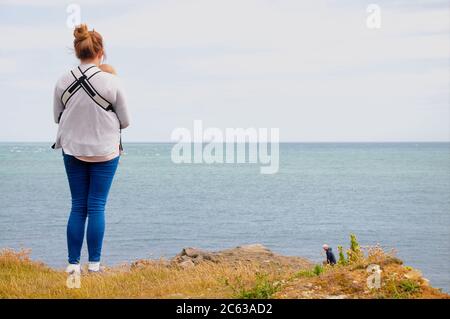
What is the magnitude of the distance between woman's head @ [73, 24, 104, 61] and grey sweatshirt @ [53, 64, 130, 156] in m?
0.13

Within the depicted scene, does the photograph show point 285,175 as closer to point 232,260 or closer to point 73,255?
point 232,260

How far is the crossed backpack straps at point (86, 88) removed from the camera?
768cm

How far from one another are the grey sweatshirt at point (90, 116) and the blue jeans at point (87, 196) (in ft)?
0.67

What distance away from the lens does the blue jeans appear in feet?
25.9

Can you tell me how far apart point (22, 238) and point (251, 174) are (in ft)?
368

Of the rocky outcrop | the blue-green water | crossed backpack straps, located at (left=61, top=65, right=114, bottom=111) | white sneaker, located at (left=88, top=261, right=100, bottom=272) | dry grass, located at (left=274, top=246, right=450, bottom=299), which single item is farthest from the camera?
the blue-green water

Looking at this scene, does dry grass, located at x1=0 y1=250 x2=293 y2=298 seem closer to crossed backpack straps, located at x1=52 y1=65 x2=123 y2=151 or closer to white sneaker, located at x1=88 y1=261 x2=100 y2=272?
white sneaker, located at x1=88 y1=261 x2=100 y2=272

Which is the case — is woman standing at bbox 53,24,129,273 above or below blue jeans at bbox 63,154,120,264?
above

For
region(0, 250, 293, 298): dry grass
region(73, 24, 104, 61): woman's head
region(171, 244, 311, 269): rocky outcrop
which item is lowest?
region(171, 244, 311, 269): rocky outcrop

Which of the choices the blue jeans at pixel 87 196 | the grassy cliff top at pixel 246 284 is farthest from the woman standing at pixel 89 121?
the grassy cliff top at pixel 246 284

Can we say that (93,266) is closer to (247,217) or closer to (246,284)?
(246,284)

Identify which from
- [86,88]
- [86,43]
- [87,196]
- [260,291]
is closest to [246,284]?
[260,291]

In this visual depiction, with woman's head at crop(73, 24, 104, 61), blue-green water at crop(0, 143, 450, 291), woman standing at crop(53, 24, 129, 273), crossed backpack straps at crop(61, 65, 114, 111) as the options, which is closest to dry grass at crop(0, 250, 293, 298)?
woman standing at crop(53, 24, 129, 273)

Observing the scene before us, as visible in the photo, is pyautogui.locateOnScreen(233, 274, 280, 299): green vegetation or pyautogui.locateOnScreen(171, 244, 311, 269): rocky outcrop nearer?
pyautogui.locateOnScreen(233, 274, 280, 299): green vegetation
